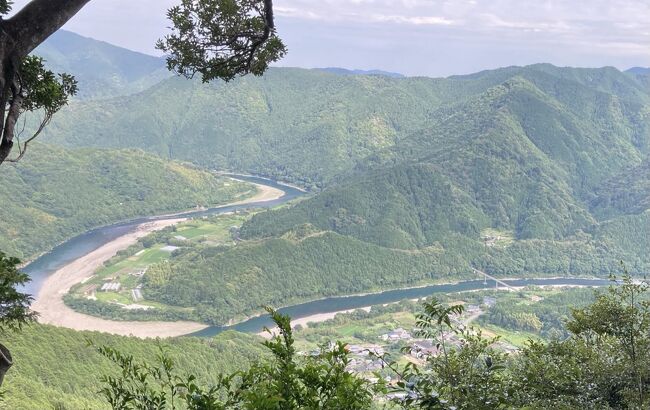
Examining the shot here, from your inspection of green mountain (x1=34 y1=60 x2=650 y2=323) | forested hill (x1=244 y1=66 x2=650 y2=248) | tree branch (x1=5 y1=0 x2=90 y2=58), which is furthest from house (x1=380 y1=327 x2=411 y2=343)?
tree branch (x1=5 y1=0 x2=90 y2=58)

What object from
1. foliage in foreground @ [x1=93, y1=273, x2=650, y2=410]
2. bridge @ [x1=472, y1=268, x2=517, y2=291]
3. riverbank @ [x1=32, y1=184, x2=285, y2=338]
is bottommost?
bridge @ [x1=472, y1=268, x2=517, y2=291]

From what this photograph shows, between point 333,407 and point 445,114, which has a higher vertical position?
point 445,114

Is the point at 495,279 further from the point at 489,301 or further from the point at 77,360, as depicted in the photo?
the point at 77,360

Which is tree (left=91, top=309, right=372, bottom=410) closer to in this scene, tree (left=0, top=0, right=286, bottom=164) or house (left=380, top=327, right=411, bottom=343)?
tree (left=0, top=0, right=286, bottom=164)

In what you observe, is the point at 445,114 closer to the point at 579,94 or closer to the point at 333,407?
the point at 579,94

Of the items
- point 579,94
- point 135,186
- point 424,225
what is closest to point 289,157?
point 135,186

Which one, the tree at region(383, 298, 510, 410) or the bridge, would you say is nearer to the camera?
the tree at region(383, 298, 510, 410)

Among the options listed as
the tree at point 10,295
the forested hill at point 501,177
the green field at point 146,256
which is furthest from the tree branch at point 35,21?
the forested hill at point 501,177

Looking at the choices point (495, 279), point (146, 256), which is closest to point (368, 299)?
point (495, 279)
